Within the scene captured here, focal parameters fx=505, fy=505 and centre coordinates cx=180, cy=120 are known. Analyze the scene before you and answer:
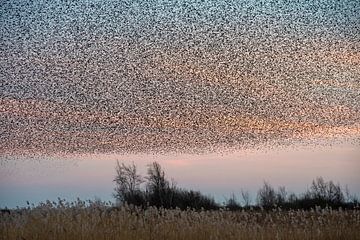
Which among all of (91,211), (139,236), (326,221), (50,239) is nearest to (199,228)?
(139,236)

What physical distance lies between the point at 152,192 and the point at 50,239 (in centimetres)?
3029

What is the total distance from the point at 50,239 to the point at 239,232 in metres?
3.66

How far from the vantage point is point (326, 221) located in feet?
42.0

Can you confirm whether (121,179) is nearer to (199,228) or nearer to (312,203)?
(312,203)

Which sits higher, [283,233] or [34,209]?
[34,209]

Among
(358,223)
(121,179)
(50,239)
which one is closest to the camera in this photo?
(50,239)

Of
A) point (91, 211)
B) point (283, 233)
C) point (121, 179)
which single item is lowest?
point (283, 233)

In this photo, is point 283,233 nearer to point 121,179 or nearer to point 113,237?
point 113,237

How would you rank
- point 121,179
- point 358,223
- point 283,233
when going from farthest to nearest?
1. point 121,179
2. point 358,223
3. point 283,233

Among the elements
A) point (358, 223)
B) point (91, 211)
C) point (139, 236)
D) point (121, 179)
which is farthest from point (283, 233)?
point (121, 179)

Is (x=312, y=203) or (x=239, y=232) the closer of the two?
(x=239, y=232)

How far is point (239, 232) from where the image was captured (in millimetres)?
10008

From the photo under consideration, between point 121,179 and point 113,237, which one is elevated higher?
point 121,179

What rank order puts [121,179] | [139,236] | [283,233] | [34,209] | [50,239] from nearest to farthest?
[50,239] → [139,236] → [34,209] → [283,233] → [121,179]
